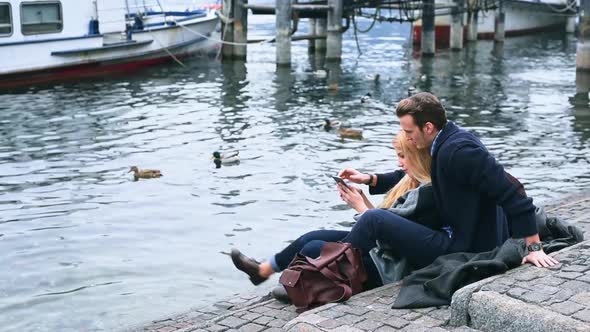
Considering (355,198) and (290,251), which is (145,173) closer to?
(290,251)

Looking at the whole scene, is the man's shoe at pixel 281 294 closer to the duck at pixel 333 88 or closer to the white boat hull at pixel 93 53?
the duck at pixel 333 88

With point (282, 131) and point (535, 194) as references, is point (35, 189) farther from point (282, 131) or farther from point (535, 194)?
point (535, 194)

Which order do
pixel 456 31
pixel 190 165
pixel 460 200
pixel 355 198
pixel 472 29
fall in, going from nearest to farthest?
pixel 460 200 → pixel 355 198 → pixel 190 165 → pixel 456 31 → pixel 472 29

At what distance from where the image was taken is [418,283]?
18.7 ft

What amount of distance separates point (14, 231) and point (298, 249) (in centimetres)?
560

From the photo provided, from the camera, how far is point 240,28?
103 ft

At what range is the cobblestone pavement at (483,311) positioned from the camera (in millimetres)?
4832

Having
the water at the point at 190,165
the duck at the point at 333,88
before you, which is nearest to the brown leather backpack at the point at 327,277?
the water at the point at 190,165

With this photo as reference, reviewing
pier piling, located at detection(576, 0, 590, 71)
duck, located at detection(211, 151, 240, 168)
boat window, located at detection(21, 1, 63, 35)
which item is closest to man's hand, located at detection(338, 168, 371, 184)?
duck, located at detection(211, 151, 240, 168)

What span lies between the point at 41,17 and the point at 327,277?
22793 mm

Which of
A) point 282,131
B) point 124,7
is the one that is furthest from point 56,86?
point 282,131

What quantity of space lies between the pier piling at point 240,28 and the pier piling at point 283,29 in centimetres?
255

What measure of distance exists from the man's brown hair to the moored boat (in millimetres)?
21462

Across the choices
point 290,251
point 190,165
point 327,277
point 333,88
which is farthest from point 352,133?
point 327,277
